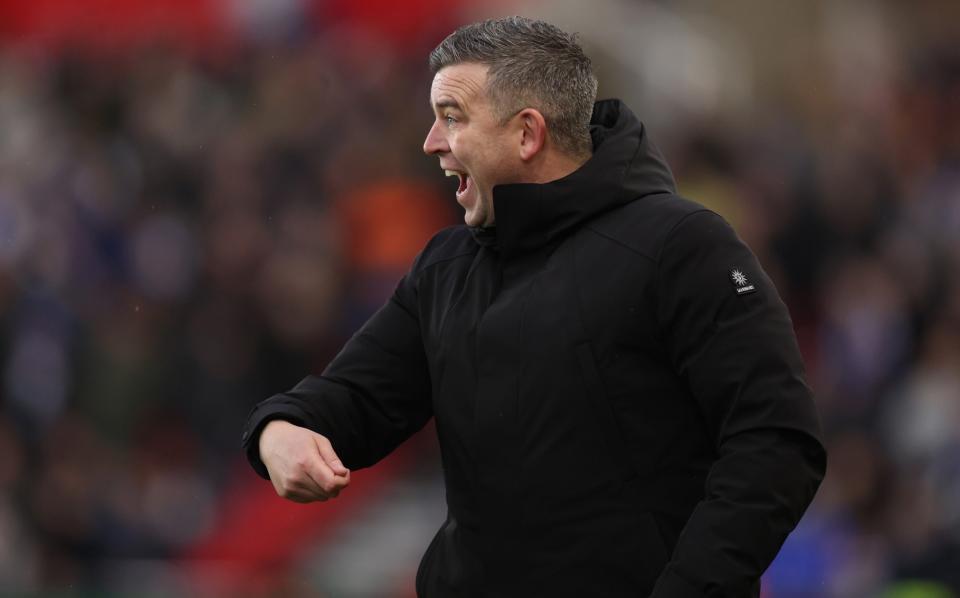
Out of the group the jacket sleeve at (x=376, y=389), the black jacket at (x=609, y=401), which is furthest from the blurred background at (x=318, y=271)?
the black jacket at (x=609, y=401)

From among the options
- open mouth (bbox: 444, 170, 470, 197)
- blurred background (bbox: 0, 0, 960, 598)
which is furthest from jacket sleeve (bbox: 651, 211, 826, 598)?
blurred background (bbox: 0, 0, 960, 598)

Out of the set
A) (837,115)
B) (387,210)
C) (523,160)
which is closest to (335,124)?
(387,210)

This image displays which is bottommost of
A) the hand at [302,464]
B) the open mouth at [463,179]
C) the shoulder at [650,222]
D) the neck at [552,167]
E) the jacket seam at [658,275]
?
the jacket seam at [658,275]

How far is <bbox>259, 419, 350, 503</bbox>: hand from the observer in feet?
11.4

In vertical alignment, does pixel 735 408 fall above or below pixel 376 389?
below

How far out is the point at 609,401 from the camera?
134 inches

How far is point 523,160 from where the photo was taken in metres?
3.63

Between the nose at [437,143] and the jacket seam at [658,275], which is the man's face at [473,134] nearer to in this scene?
the nose at [437,143]

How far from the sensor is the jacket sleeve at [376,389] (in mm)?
3793

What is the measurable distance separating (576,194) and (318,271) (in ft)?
19.5

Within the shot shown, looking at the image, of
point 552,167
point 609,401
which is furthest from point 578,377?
point 552,167

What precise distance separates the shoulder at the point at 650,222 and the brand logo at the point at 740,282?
0.12 meters

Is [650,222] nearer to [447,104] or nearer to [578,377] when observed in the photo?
[578,377]

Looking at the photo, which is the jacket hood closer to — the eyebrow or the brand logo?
the eyebrow
